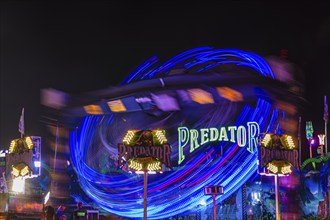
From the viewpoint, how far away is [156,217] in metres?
33.4

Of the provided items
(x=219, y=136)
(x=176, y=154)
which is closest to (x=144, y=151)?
(x=219, y=136)

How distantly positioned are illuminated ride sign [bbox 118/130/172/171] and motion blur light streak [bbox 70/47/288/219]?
12615 mm

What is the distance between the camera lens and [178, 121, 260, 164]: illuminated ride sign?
31.0 meters

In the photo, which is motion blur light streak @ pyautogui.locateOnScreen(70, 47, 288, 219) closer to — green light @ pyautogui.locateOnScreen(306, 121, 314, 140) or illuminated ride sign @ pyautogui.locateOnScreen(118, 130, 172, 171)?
green light @ pyautogui.locateOnScreen(306, 121, 314, 140)

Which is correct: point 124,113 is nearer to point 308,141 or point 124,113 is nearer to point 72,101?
point 72,101

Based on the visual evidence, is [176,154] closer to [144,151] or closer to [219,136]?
[219,136]

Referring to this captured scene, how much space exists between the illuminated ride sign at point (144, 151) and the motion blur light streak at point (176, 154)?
1261 cm

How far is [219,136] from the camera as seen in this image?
33188 mm

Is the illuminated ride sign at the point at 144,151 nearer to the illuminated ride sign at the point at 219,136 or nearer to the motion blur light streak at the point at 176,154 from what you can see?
the illuminated ride sign at the point at 219,136

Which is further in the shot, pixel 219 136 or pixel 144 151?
pixel 219 136

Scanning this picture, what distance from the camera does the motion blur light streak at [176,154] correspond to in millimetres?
30656

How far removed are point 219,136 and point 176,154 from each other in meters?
4.09

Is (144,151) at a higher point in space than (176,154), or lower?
lower

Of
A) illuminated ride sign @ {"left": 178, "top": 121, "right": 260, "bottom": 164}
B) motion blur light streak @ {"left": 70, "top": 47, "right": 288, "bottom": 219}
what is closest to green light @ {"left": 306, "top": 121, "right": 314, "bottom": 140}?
motion blur light streak @ {"left": 70, "top": 47, "right": 288, "bottom": 219}
